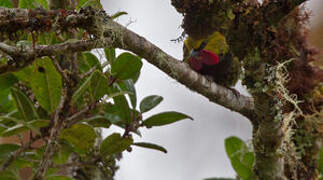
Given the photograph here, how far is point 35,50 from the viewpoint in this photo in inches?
33.3

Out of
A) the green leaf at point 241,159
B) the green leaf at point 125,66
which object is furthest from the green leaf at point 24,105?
the green leaf at point 241,159

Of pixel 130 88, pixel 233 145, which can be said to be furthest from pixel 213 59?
pixel 130 88

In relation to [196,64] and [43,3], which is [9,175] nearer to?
[43,3]

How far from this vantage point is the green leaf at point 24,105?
1040 millimetres

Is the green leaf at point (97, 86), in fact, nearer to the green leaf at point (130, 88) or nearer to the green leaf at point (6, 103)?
the green leaf at point (130, 88)

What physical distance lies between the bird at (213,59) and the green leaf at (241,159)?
243mm

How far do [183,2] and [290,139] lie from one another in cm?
50

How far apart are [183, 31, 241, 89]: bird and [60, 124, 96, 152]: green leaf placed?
678 mm

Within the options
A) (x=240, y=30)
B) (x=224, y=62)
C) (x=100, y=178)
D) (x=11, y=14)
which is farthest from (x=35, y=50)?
(x=224, y=62)

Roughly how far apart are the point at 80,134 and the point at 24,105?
0.52 ft

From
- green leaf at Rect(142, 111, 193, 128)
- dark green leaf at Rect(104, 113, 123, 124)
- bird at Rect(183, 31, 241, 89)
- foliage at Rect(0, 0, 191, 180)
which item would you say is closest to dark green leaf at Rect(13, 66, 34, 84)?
foliage at Rect(0, 0, 191, 180)

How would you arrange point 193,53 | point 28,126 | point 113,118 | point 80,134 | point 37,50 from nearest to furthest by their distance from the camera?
point 37,50, point 28,126, point 80,134, point 113,118, point 193,53

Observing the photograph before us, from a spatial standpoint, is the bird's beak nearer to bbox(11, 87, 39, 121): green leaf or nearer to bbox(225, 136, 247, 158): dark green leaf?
bbox(225, 136, 247, 158): dark green leaf

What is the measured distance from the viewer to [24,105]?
1045 millimetres
